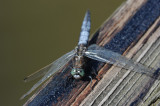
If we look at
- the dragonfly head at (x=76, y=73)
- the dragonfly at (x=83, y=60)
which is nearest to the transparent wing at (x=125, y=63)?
the dragonfly at (x=83, y=60)

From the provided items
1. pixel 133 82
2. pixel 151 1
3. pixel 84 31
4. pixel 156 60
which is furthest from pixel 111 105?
pixel 84 31

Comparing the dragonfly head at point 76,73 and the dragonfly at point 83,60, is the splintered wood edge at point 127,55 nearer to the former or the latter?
the dragonfly at point 83,60

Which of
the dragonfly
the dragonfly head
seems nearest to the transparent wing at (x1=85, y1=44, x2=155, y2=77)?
the dragonfly

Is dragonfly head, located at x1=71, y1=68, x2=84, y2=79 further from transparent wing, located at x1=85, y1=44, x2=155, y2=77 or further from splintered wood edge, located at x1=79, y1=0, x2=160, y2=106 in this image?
splintered wood edge, located at x1=79, y1=0, x2=160, y2=106

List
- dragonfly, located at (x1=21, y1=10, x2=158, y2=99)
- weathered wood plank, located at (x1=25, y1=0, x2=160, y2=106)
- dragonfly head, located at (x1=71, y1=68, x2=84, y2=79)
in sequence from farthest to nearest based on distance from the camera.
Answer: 1. dragonfly head, located at (x1=71, y1=68, x2=84, y2=79)
2. dragonfly, located at (x1=21, y1=10, x2=158, y2=99)
3. weathered wood plank, located at (x1=25, y1=0, x2=160, y2=106)

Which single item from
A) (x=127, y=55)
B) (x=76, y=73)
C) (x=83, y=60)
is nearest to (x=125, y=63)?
(x=127, y=55)

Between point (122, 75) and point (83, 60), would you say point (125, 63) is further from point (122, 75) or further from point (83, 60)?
point (83, 60)
